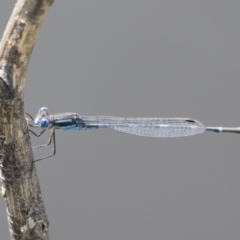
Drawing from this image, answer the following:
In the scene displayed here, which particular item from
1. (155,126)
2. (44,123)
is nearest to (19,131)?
(44,123)

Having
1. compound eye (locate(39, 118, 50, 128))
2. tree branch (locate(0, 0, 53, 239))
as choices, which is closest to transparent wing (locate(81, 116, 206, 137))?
compound eye (locate(39, 118, 50, 128))

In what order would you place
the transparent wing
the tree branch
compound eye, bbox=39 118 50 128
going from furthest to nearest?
1. the transparent wing
2. compound eye, bbox=39 118 50 128
3. the tree branch

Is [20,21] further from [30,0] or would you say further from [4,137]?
[4,137]

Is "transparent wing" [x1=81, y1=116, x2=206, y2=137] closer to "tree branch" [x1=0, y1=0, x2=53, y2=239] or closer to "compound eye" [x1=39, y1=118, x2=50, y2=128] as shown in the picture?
"compound eye" [x1=39, y1=118, x2=50, y2=128]

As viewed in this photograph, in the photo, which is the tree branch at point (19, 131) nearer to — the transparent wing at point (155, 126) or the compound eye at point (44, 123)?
the compound eye at point (44, 123)

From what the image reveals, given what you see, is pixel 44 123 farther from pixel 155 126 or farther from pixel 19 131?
pixel 155 126
